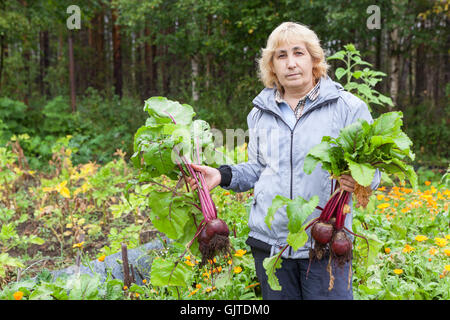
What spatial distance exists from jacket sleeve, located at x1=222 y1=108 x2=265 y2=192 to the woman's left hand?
0.58m

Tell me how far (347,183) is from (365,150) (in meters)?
0.16

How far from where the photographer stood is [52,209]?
156 inches

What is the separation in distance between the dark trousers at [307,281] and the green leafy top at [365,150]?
492mm

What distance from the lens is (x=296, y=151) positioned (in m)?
1.89

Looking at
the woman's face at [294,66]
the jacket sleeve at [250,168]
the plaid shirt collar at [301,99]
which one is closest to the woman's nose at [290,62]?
the woman's face at [294,66]

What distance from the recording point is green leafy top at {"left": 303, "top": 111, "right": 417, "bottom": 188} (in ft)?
5.24

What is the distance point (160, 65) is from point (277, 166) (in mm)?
20191

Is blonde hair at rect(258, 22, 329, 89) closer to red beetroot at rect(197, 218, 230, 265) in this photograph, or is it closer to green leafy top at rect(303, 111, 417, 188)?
green leafy top at rect(303, 111, 417, 188)

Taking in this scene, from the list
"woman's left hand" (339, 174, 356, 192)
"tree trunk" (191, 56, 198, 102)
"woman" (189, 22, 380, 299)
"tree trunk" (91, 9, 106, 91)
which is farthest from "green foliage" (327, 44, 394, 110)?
"tree trunk" (91, 9, 106, 91)

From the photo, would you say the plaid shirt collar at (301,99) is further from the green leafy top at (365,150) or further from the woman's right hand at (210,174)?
the woman's right hand at (210,174)

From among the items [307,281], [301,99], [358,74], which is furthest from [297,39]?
[358,74]
